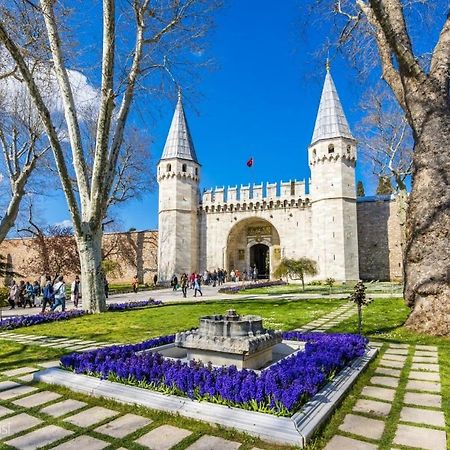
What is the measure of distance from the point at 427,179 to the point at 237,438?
6.45 metres

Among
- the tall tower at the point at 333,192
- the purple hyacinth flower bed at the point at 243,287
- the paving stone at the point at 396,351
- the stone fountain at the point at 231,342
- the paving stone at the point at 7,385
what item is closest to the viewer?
the paving stone at the point at 7,385

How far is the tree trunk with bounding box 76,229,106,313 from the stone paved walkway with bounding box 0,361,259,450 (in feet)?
25.1

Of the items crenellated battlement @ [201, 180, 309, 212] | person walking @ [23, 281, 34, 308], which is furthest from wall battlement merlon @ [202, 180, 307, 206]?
person walking @ [23, 281, 34, 308]

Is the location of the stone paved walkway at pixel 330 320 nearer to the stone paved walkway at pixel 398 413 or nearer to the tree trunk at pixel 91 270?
the stone paved walkway at pixel 398 413

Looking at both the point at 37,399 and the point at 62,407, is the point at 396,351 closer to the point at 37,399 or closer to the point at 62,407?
the point at 62,407

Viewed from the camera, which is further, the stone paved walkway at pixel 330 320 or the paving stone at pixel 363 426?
the stone paved walkway at pixel 330 320

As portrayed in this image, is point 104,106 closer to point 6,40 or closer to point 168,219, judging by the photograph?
point 6,40

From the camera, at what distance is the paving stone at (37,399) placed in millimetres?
3574

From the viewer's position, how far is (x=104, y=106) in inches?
410

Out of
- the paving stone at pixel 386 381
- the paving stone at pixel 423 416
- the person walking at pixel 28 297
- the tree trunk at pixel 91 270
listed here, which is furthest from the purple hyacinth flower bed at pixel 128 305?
the paving stone at pixel 423 416

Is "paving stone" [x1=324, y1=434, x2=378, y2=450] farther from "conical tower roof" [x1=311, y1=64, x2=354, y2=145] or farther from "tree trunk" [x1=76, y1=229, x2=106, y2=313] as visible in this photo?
"conical tower roof" [x1=311, y1=64, x2=354, y2=145]

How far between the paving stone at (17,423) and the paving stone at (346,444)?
244 centimetres

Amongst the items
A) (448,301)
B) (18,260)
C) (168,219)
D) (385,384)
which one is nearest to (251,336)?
(385,384)

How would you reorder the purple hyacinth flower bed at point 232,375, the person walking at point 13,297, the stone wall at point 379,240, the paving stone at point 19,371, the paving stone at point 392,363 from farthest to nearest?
the stone wall at point 379,240
the person walking at point 13,297
the paving stone at point 392,363
the paving stone at point 19,371
the purple hyacinth flower bed at point 232,375
